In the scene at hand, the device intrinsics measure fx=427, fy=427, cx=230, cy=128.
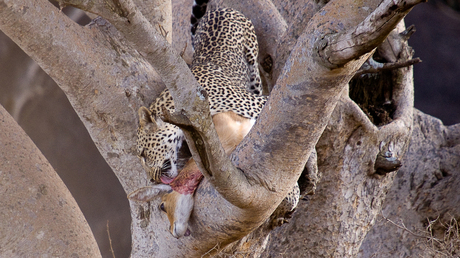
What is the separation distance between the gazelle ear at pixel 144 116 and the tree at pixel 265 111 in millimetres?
51

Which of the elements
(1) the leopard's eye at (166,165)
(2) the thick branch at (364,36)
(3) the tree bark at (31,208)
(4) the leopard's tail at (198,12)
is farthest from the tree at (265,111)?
(4) the leopard's tail at (198,12)

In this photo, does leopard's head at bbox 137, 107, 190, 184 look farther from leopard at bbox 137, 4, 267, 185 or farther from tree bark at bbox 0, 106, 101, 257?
tree bark at bbox 0, 106, 101, 257

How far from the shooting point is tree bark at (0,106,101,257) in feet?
5.92

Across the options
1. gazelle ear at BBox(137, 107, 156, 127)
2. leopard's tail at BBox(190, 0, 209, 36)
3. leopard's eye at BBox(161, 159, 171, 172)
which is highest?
gazelle ear at BBox(137, 107, 156, 127)

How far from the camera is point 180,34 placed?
4016 mm

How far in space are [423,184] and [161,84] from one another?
2.61 meters

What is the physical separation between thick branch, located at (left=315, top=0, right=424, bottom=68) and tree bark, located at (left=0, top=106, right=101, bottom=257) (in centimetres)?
138

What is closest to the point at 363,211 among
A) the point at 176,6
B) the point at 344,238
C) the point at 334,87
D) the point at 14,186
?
the point at 344,238

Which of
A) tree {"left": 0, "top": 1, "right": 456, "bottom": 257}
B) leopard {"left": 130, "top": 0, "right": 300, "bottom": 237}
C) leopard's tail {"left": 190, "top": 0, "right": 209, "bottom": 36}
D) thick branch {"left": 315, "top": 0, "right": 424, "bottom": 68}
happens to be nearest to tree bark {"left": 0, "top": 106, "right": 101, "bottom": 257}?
tree {"left": 0, "top": 1, "right": 456, "bottom": 257}

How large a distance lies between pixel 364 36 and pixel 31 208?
5.05 feet

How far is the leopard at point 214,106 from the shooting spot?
6.23 feet

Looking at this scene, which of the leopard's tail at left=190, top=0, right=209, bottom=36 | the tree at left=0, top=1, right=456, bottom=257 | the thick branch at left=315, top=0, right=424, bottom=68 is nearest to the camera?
the thick branch at left=315, top=0, right=424, bottom=68

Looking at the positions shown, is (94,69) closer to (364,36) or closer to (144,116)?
(144,116)

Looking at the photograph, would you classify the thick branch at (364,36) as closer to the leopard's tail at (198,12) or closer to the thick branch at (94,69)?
the thick branch at (94,69)
